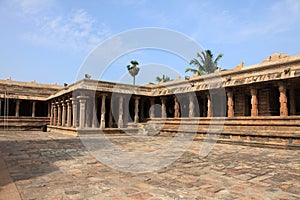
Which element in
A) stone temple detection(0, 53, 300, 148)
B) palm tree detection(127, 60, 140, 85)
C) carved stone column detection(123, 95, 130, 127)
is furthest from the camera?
palm tree detection(127, 60, 140, 85)

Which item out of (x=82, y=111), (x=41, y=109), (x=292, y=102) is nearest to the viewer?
(x=82, y=111)

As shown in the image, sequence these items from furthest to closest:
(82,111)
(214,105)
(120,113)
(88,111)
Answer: (214,105)
(88,111)
(120,113)
(82,111)

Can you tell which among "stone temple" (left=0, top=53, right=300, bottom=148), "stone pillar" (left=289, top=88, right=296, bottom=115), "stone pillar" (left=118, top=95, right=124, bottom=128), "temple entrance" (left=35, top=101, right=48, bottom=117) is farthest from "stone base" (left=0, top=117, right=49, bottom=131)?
"stone pillar" (left=289, top=88, right=296, bottom=115)

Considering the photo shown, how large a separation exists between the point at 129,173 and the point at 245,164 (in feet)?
13.4

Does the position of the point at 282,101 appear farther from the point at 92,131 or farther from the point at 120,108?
the point at 92,131

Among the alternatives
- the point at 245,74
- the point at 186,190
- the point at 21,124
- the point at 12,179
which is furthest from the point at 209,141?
the point at 21,124

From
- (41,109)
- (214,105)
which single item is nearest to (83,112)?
(214,105)

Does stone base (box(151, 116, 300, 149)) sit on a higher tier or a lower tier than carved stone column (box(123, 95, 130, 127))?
lower

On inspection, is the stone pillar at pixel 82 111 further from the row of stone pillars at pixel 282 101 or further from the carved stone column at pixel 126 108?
the row of stone pillars at pixel 282 101

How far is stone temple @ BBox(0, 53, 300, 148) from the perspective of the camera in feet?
49.1

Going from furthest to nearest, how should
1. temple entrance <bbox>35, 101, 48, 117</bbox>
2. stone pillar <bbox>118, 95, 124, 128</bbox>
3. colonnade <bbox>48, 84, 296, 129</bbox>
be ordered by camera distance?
1. temple entrance <bbox>35, 101, 48, 117</bbox>
2. stone pillar <bbox>118, 95, 124, 128</bbox>
3. colonnade <bbox>48, 84, 296, 129</bbox>

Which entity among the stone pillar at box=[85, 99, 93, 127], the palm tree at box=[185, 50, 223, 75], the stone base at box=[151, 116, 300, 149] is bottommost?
the stone base at box=[151, 116, 300, 149]

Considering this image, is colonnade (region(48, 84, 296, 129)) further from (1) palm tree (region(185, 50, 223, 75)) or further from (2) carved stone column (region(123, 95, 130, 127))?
(1) palm tree (region(185, 50, 223, 75))

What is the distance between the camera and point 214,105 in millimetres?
24938
